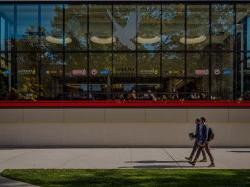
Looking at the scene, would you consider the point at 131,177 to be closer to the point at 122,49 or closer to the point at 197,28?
the point at 122,49

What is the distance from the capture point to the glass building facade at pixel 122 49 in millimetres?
36531

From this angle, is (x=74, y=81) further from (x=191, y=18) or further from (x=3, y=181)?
(x=3, y=181)

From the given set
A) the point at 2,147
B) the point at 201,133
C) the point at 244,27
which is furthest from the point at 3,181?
the point at 244,27

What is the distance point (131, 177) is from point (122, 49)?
22.0 m

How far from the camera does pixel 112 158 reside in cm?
2103

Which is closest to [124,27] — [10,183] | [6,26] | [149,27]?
[149,27]

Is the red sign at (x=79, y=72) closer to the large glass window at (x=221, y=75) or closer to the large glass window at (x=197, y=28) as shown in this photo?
the large glass window at (x=197, y=28)

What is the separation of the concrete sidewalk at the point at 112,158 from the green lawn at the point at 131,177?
1.77 meters

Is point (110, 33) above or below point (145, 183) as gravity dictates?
above

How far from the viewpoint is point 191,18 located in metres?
36.8

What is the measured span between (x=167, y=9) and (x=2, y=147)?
1516 cm

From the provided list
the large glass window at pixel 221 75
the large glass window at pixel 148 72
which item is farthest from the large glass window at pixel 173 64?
the large glass window at pixel 221 75

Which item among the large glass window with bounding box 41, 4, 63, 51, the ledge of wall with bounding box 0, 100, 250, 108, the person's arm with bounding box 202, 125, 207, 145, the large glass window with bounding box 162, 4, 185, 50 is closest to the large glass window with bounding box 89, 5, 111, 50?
the large glass window with bounding box 41, 4, 63, 51

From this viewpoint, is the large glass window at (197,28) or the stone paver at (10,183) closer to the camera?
the stone paver at (10,183)
